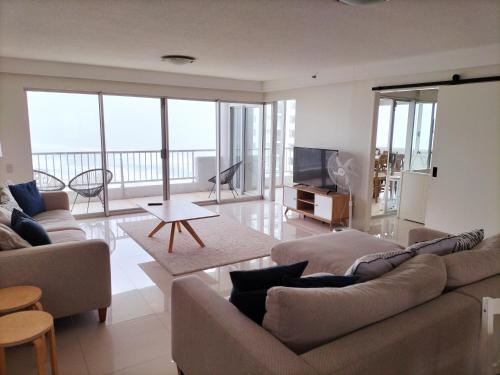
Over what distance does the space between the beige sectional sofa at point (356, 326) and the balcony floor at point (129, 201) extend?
4268 millimetres

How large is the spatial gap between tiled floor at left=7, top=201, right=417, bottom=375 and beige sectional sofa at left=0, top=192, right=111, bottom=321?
7.2 inches

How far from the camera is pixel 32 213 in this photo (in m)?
3.96

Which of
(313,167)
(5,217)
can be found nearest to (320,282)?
(5,217)

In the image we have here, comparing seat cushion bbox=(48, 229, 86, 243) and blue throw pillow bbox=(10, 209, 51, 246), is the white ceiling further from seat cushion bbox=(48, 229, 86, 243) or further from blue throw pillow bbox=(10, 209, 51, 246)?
seat cushion bbox=(48, 229, 86, 243)

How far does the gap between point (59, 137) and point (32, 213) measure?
293 cm

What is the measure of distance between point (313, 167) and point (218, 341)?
447 centimetres

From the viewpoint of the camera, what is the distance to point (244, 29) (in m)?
3.19

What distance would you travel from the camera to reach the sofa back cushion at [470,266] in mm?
1785

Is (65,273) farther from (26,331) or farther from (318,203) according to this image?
(318,203)

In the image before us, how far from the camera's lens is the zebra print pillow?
208 centimetres

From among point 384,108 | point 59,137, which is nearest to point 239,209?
point 384,108

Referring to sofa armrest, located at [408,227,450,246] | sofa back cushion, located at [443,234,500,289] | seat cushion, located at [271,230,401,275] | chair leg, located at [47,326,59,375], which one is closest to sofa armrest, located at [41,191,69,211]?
chair leg, located at [47,326,59,375]

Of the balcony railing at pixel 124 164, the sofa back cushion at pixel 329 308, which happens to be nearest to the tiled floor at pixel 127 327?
the sofa back cushion at pixel 329 308

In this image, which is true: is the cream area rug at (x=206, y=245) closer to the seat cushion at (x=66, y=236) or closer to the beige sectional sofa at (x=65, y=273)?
the seat cushion at (x=66, y=236)
